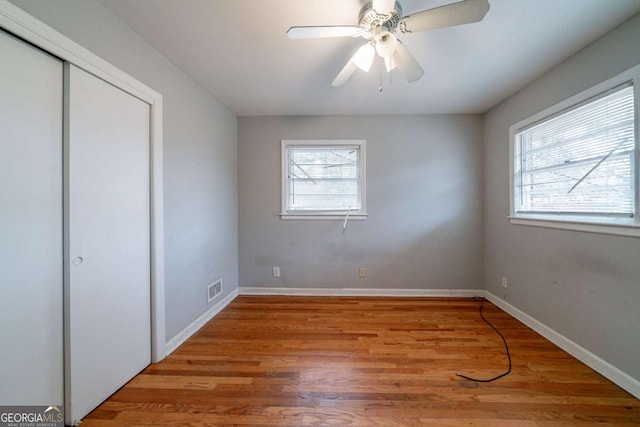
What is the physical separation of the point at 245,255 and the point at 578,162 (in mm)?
3541

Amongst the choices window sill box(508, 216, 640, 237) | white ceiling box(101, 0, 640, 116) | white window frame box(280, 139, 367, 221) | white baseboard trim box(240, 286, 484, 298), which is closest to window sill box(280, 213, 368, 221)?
white window frame box(280, 139, 367, 221)

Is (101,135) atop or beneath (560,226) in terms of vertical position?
atop

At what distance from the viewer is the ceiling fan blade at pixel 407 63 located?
152cm

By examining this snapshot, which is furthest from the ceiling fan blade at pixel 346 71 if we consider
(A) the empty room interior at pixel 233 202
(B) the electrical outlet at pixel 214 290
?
(B) the electrical outlet at pixel 214 290

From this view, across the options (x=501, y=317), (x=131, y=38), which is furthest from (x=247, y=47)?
(x=501, y=317)

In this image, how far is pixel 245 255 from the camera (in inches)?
130

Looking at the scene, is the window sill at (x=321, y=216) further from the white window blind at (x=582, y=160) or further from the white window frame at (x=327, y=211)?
the white window blind at (x=582, y=160)

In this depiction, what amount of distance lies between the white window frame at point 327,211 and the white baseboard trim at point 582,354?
1949 mm

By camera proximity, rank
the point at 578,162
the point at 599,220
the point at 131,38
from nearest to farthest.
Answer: the point at 131,38 < the point at 599,220 < the point at 578,162

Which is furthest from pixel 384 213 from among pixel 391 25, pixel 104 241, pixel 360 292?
pixel 104 241

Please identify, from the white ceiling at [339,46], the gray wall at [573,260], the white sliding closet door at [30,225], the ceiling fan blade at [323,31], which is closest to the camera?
the white sliding closet door at [30,225]

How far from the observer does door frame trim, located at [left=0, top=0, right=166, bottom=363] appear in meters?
1.23

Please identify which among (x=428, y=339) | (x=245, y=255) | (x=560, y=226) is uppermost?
(x=560, y=226)

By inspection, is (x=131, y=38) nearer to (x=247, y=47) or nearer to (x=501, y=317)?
(x=247, y=47)
